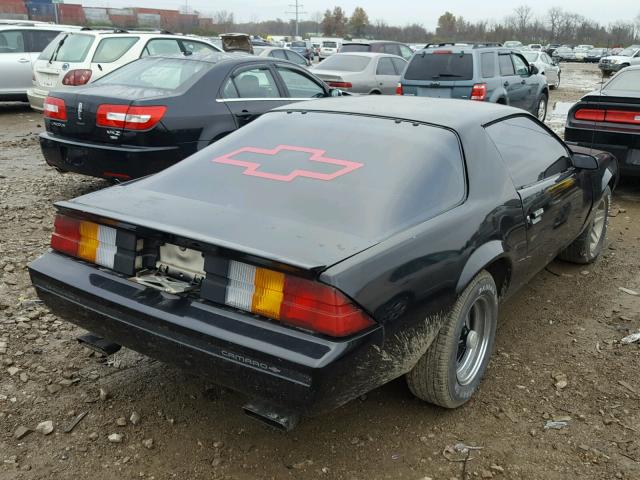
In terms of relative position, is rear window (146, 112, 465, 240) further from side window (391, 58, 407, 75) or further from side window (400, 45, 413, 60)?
side window (400, 45, 413, 60)

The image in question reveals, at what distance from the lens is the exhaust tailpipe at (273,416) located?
2213 millimetres

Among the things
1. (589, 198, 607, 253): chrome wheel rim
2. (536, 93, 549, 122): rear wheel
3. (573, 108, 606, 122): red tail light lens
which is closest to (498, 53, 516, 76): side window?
(536, 93, 549, 122): rear wheel

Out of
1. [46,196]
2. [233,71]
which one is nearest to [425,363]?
[233,71]

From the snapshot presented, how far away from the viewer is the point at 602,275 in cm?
473

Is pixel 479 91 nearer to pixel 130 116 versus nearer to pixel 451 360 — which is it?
pixel 130 116

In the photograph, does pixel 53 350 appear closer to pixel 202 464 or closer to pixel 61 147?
pixel 202 464

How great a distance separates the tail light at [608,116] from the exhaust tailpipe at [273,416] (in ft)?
18.8

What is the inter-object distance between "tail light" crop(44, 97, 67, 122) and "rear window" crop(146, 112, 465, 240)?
2.93 meters

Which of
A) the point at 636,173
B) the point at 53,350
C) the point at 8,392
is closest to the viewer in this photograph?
the point at 8,392

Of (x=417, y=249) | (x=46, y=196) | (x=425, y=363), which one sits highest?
(x=417, y=249)

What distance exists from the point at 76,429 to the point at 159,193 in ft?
3.76

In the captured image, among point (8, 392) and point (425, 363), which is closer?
point (425, 363)

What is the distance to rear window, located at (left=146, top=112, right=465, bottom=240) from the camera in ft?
8.43

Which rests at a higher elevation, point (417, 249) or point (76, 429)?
point (417, 249)
